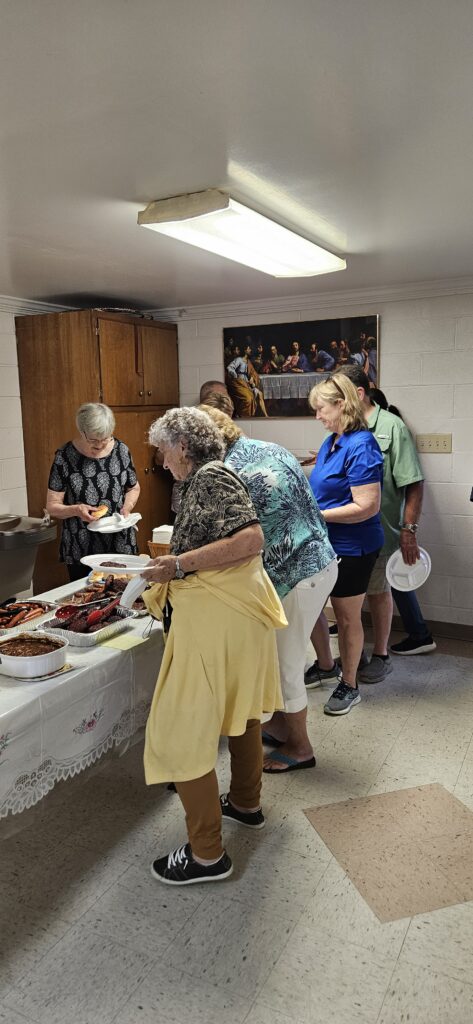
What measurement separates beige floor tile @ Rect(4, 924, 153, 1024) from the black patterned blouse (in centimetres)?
182

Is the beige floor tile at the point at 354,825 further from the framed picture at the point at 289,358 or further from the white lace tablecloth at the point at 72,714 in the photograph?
the framed picture at the point at 289,358

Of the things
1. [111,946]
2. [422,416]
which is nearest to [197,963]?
[111,946]

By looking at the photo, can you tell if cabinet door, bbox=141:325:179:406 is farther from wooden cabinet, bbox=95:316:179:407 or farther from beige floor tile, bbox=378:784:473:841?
beige floor tile, bbox=378:784:473:841

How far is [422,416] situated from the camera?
4051 mm

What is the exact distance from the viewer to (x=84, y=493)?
11.0ft

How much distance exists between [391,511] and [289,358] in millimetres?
Result: 1321

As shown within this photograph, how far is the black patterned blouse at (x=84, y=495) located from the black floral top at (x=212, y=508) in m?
1.46

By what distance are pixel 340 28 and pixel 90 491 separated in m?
2.48

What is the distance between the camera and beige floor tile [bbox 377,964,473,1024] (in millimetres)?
1583

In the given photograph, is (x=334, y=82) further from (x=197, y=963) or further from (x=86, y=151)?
(x=197, y=963)

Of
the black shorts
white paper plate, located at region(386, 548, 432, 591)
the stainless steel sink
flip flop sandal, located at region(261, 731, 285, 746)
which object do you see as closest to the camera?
flip flop sandal, located at region(261, 731, 285, 746)

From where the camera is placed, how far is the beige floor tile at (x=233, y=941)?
1.71 metres

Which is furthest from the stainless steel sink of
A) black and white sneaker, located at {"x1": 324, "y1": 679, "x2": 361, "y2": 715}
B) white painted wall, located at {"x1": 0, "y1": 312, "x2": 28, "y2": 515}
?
black and white sneaker, located at {"x1": 324, "y1": 679, "x2": 361, "y2": 715}

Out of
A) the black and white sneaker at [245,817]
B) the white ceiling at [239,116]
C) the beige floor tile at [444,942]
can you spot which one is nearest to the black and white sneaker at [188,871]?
the black and white sneaker at [245,817]
